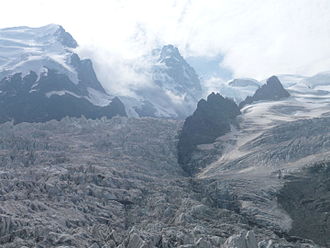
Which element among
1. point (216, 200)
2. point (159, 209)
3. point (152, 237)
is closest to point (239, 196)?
point (216, 200)

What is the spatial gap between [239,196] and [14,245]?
8240 cm

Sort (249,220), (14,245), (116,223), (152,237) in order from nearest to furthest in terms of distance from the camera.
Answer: (14,245), (152,237), (116,223), (249,220)

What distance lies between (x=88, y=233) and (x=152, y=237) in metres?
14.7

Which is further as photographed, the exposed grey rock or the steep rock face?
the steep rock face

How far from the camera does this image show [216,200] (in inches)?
6580

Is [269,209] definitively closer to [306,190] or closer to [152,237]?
[306,190]

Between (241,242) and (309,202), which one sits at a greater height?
(241,242)

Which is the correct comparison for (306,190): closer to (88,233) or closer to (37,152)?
(88,233)

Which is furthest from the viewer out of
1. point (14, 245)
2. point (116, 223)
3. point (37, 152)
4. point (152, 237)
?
point (37, 152)

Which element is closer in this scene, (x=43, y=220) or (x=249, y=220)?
(x=43, y=220)

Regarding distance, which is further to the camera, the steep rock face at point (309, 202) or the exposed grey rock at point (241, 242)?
the steep rock face at point (309, 202)

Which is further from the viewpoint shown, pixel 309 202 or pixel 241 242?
pixel 309 202

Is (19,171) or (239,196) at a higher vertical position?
(19,171)

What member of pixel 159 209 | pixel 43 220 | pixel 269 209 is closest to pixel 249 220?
pixel 269 209
